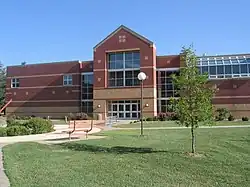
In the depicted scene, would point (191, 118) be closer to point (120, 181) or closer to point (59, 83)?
point (120, 181)

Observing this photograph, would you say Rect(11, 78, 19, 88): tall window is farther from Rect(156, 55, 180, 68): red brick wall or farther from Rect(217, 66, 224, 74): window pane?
Rect(217, 66, 224, 74): window pane

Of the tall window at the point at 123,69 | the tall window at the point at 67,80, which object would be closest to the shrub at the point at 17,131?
the tall window at the point at 123,69

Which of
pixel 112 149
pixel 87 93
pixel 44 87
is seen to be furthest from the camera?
pixel 44 87

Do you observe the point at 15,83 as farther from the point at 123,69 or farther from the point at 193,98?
the point at 193,98

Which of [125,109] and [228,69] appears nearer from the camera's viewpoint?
[228,69]

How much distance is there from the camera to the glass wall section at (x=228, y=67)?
43588 mm

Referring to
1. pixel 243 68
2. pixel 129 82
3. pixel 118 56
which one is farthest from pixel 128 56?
pixel 243 68

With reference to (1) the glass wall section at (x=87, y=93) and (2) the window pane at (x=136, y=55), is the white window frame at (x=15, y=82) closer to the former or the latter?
(1) the glass wall section at (x=87, y=93)

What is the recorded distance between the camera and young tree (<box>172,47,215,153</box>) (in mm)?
10773

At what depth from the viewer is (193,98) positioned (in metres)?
10.9

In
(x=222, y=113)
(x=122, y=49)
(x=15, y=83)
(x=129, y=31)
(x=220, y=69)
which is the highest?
(x=129, y=31)

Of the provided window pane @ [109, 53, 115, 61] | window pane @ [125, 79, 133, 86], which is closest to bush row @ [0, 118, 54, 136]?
window pane @ [125, 79, 133, 86]

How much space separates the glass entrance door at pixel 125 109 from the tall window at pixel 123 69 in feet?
8.33

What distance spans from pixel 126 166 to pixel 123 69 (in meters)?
37.6
